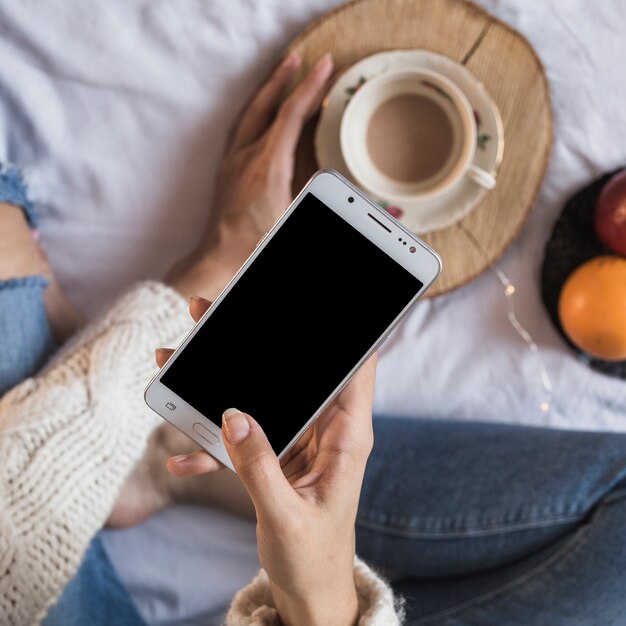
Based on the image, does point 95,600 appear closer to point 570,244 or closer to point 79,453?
point 79,453

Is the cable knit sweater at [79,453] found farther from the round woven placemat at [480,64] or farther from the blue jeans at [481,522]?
the round woven placemat at [480,64]

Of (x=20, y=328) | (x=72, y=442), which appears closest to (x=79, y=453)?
(x=72, y=442)

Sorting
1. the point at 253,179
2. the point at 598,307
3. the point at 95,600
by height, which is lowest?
the point at 95,600

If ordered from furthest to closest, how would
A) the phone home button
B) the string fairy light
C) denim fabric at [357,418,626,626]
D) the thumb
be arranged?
the string fairy light, denim fabric at [357,418,626,626], the phone home button, the thumb

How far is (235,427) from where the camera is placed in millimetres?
413

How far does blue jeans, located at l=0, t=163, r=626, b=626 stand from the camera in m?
0.62

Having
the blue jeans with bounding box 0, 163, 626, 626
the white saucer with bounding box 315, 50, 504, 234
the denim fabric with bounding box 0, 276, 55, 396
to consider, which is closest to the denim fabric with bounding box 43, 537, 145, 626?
the blue jeans with bounding box 0, 163, 626, 626

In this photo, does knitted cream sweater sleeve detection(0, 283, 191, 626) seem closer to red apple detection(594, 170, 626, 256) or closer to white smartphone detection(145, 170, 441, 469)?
white smartphone detection(145, 170, 441, 469)

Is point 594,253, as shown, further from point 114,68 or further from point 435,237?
point 114,68

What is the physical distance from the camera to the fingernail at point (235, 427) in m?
0.41

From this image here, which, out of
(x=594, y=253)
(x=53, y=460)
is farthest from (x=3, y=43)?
(x=594, y=253)

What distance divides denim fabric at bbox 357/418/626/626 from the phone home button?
0.74 feet

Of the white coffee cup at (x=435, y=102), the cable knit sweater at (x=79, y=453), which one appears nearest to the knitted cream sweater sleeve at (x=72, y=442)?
the cable knit sweater at (x=79, y=453)

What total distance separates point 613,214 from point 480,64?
20 centimetres
